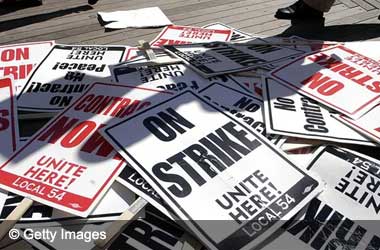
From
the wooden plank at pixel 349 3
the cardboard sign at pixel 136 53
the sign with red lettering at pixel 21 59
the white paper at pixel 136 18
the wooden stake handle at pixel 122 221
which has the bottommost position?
the wooden plank at pixel 349 3

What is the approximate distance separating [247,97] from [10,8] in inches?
82.2

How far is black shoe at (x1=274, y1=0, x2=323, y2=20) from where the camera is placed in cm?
257

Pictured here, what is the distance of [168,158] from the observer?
1.31m

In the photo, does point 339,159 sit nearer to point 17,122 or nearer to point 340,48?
point 340,48

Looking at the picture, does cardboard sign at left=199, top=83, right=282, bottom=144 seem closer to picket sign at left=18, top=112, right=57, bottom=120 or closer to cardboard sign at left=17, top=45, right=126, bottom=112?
cardboard sign at left=17, top=45, right=126, bottom=112

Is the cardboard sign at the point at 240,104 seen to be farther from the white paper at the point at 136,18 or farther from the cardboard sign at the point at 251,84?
the white paper at the point at 136,18

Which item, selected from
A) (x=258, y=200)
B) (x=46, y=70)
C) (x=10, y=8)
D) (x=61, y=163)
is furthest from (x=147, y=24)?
(x=258, y=200)

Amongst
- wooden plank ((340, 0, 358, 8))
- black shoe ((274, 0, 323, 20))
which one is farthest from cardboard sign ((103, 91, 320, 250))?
wooden plank ((340, 0, 358, 8))

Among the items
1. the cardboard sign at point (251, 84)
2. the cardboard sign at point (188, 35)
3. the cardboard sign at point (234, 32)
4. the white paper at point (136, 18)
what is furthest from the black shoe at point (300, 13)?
the cardboard sign at point (251, 84)

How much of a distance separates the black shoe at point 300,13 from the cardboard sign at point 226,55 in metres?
0.58

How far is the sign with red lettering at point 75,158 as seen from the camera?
1.21 meters

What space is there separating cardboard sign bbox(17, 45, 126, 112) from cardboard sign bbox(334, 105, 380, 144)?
3.43 ft

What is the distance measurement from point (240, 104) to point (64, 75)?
0.83 meters

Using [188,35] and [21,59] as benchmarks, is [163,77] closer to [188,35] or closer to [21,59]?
[188,35]
